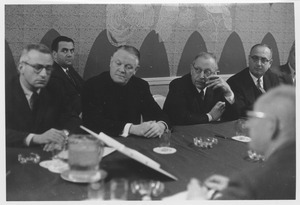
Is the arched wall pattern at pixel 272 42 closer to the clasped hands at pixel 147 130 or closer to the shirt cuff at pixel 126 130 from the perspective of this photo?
the clasped hands at pixel 147 130

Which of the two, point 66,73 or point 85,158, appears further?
point 66,73

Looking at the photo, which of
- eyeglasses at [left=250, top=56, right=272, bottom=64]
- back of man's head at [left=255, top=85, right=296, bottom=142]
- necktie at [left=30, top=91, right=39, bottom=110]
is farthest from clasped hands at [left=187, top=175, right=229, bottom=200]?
necktie at [left=30, top=91, right=39, bottom=110]

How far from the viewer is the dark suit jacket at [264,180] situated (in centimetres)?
134

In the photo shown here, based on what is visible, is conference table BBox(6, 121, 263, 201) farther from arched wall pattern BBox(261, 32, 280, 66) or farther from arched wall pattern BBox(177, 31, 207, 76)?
arched wall pattern BBox(261, 32, 280, 66)

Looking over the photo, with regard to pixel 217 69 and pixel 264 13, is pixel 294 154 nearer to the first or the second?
pixel 217 69

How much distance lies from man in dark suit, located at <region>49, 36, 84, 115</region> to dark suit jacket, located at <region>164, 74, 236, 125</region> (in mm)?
438

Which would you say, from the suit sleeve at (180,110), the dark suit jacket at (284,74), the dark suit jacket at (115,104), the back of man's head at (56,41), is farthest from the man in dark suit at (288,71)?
the back of man's head at (56,41)

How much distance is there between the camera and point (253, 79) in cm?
181

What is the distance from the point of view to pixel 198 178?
55.2 inches

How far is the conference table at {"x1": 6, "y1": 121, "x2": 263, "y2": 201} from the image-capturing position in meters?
1.32

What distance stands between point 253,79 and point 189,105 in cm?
34

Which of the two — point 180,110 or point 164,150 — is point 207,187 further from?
point 180,110

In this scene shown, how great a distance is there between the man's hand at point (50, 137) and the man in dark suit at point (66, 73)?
151 mm

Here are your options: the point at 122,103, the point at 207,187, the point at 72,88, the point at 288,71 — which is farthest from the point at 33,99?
the point at 288,71
